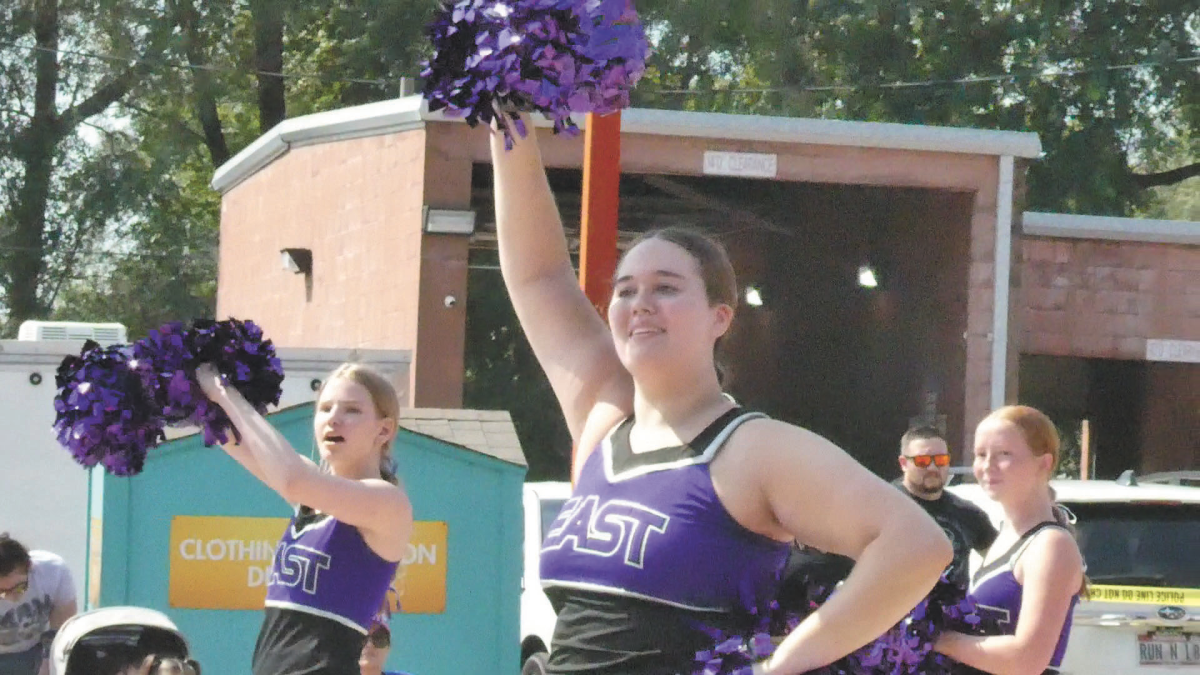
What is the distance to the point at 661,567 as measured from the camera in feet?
8.36

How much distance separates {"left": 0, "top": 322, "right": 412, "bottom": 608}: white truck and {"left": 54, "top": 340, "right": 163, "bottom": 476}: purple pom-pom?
6758 millimetres

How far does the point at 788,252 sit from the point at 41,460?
9.28m

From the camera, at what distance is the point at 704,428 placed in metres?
2.65

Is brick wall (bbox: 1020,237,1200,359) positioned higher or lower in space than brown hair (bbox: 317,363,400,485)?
higher

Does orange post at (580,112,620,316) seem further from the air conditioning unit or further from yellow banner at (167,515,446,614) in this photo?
the air conditioning unit

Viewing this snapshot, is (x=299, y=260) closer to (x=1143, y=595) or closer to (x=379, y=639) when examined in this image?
(x=1143, y=595)

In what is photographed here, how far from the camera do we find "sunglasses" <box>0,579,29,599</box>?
8.10 m

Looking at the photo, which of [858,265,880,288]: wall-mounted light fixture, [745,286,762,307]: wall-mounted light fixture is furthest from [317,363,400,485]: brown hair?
[745,286,762,307]: wall-mounted light fixture

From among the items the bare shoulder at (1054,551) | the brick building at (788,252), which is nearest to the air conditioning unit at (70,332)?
the brick building at (788,252)

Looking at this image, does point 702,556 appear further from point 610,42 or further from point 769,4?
point 769,4

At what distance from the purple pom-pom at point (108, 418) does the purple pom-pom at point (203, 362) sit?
49 mm

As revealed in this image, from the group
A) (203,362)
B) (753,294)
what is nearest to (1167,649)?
(203,362)

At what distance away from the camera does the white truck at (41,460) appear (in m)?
10.7

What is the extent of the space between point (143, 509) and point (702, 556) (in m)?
4.99
